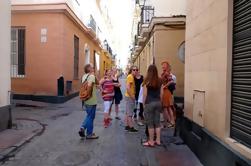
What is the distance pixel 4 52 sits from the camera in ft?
30.9

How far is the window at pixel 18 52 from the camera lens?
17.0 m

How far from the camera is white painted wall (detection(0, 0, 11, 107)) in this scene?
924 cm

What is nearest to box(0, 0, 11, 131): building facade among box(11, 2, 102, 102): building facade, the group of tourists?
the group of tourists

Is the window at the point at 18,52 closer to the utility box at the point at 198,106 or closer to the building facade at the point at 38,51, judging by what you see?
the building facade at the point at 38,51

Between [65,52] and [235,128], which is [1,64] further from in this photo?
[65,52]

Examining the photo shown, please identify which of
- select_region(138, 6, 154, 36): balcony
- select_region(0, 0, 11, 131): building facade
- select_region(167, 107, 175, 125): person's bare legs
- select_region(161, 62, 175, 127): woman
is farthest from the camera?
select_region(138, 6, 154, 36): balcony

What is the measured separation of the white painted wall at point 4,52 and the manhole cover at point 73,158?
2973 mm

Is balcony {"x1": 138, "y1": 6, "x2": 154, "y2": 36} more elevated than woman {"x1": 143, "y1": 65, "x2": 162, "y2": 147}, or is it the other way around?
balcony {"x1": 138, "y1": 6, "x2": 154, "y2": 36}

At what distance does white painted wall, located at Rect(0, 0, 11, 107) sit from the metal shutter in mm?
6019

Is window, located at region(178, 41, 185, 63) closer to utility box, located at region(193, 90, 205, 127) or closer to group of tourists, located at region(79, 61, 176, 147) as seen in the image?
group of tourists, located at region(79, 61, 176, 147)

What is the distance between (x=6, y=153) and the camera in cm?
697

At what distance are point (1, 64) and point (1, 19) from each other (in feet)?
3.59

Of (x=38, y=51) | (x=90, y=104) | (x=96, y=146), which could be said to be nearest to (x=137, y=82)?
(x=90, y=104)

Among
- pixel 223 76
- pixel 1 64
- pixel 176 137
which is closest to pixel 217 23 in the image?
pixel 223 76
